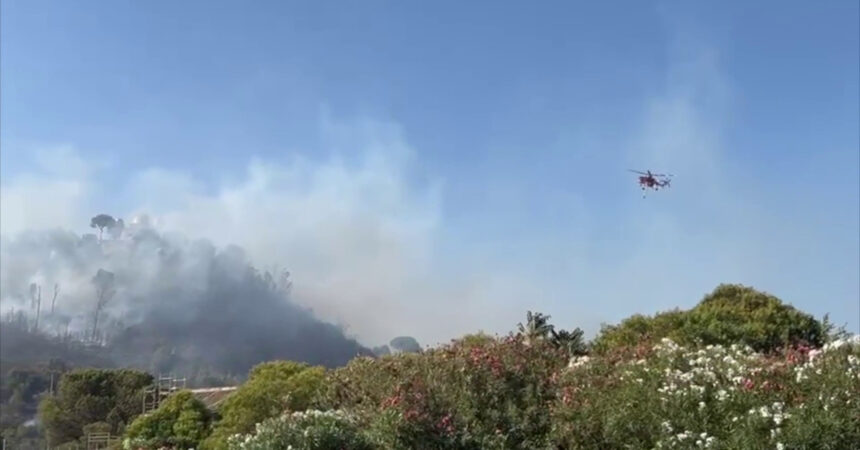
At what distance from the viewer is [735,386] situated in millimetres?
11023

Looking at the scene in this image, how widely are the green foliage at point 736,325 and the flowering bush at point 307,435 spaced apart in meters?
11.4

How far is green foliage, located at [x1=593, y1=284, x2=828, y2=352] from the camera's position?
24.4 m

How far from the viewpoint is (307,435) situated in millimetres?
12305

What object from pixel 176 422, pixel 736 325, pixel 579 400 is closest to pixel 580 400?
pixel 579 400

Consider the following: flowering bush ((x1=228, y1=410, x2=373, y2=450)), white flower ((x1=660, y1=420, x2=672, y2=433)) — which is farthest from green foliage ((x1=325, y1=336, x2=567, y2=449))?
white flower ((x1=660, y1=420, x2=672, y2=433))

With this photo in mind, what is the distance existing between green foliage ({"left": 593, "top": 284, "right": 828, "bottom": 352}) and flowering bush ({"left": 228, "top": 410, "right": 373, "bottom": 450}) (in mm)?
11416

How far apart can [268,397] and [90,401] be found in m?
39.6

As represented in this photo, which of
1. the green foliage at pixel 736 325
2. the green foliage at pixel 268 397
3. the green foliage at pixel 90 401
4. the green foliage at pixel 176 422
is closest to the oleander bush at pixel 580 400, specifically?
the green foliage at pixel 268 397

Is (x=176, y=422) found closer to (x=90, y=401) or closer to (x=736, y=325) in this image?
(x=736, y=325)

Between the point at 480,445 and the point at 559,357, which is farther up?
the point at 559,357

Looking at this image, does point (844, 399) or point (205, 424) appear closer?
point (844, 399)

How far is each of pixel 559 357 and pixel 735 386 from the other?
408cm

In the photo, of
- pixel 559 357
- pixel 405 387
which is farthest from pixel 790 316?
pixel 405 387

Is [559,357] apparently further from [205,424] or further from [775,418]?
[205,424]
